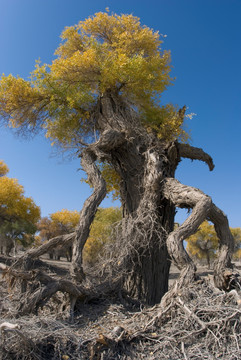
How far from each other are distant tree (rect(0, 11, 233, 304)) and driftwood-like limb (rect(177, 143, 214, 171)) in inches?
1.0

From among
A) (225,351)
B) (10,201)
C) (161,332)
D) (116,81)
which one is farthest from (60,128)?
(10,201)

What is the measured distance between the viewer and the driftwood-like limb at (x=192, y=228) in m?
3.94

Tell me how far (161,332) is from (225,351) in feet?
2.37

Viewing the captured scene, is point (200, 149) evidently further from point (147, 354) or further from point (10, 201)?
point (10, 201)

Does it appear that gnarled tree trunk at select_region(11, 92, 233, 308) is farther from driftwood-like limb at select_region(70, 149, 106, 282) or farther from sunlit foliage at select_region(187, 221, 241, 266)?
sunlit foliage at select_region(187, 221, 241, 266)

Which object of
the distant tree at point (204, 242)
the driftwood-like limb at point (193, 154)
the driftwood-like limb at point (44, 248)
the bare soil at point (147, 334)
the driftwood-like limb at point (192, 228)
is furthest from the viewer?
the distant tree at point (204, 242)

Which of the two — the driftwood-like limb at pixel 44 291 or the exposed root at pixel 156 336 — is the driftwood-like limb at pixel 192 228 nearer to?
the exposed root at pixel 156 336

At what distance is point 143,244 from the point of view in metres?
5.39

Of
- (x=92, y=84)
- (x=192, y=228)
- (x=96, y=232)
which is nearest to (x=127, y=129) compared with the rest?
(x=92, y=84)

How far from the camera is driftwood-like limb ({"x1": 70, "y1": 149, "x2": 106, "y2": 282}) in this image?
4285 millimetres

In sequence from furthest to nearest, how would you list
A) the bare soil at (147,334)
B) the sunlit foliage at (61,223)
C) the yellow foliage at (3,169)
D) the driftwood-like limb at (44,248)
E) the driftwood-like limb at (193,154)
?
the sunlit foliage at (61,223)
the yellow foliage at (3,169)
the driftwood-like limb at (193,154)
the driftwood-like limb at (44,248)
the bare soil at (147,334)

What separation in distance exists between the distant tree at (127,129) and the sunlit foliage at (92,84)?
25mm

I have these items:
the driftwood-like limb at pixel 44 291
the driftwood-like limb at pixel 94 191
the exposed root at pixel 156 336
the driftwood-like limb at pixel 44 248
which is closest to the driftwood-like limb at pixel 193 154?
the driftwood-like limb at pixel 94 191

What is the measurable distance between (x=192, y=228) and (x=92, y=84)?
15.6ft
